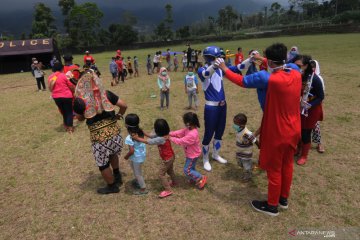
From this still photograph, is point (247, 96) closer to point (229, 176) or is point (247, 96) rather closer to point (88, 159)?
point (229, 176)

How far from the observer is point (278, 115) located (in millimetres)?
3510

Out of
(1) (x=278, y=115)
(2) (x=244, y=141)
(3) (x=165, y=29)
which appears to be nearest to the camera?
(1) (x=278, y=115)

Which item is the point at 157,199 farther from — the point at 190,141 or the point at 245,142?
the point at 245,142

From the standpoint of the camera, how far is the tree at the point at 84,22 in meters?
68.8

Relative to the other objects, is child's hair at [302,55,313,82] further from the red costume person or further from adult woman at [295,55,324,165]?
the red costume person

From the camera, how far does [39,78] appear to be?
15.1m

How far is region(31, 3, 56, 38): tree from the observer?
6081 cm

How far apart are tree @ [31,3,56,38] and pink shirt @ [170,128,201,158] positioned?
214 feet

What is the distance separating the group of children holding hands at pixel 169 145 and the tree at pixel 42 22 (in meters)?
65.2

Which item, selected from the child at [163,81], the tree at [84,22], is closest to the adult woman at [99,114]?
the child at [163,81]

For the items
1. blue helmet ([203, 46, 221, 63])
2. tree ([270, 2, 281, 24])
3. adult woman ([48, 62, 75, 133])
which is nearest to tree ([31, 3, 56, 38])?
adult woman ([48, 62, 75, 133])

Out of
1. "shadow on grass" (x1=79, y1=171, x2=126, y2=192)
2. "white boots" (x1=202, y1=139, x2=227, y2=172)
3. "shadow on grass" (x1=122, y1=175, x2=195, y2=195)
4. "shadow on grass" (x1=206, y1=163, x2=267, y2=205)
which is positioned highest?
"white boots" (x1=202, y1=139, x2=227, y2=172)

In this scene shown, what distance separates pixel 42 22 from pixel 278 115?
2765 inches

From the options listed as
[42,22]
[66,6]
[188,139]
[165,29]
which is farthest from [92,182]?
[165,29]
